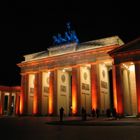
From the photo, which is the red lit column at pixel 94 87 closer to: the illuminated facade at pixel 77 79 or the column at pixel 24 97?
the illuminated facade at pixel 77 79

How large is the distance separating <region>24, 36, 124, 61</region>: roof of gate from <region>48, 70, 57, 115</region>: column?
14.5 ft

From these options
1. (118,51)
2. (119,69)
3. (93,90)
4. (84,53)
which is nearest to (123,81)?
(119,69)

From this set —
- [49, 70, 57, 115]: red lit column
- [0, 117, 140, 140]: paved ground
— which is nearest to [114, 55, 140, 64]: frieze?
[0, 117, 140, 140]: paved ground

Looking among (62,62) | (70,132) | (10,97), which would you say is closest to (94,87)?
(62,62)

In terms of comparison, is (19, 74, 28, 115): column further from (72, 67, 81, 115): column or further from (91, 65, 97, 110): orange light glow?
(91, 65, 97, 110): orange light glow

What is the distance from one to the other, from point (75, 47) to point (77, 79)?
21.2 ft

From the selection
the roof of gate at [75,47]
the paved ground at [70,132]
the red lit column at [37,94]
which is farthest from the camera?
the red lit column at [37,94]

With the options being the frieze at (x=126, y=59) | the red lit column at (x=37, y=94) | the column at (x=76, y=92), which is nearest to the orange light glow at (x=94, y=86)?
the column at (x=76, y=92)

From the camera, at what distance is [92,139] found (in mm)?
9922

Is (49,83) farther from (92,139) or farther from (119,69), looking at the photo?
(92,139)

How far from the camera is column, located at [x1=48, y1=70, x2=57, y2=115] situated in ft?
146

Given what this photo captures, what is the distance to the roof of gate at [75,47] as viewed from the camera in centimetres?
4048

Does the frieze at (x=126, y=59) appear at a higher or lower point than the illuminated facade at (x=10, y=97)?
higher

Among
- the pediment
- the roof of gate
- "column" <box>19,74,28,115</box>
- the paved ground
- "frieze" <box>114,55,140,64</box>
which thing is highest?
the roof of gate
